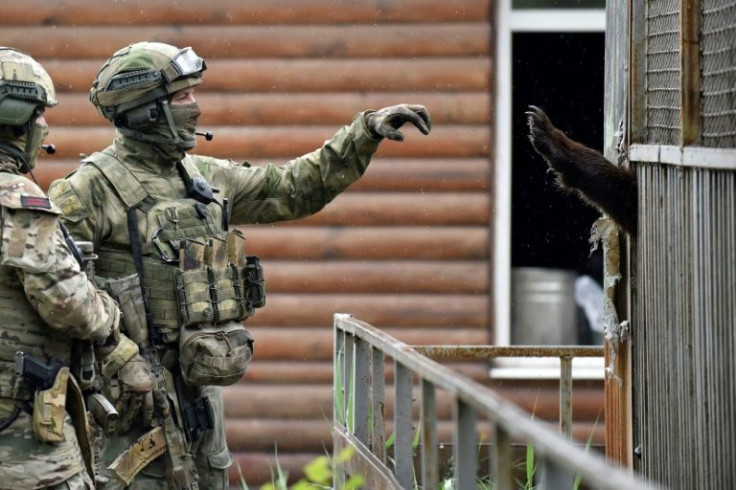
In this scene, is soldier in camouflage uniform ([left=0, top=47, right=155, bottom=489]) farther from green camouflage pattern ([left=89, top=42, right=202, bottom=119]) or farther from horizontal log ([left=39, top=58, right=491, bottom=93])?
horizontal log ([left=39, top=58, right=491, bottom=93])

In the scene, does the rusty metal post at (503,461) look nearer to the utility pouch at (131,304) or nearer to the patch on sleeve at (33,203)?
the patch on sleeve at (33,203)

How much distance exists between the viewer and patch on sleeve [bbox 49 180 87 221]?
179 inches

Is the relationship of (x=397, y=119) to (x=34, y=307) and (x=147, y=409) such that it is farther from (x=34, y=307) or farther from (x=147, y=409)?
(x=34, y=307)

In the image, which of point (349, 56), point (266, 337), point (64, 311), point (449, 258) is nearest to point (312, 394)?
point (266, 337)

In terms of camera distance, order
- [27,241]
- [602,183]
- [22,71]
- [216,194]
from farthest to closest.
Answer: [216,194], [602,183], [22,71], [27,241]

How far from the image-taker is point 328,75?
7520 mm

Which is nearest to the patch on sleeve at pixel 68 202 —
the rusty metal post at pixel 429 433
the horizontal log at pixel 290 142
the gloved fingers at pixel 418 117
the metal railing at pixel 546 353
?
the gloved fingers at pixel 418 117

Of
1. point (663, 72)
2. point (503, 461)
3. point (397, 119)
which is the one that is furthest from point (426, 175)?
point (503, 461)

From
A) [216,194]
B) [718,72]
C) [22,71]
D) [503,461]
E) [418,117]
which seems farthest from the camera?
[216,194]

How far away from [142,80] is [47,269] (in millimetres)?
1151

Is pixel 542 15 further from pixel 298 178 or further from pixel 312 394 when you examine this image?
pixel 298 178

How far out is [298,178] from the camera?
16.6 ft

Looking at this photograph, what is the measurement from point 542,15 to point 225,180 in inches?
125

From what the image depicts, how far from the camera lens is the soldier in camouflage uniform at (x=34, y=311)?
3764mm
